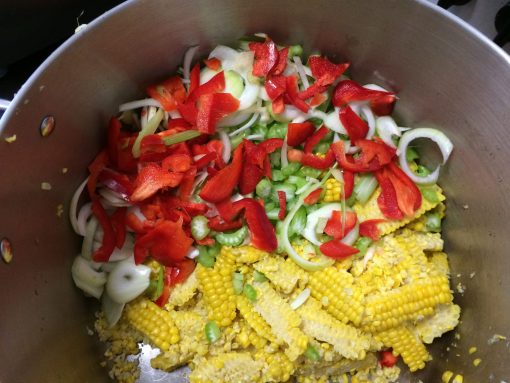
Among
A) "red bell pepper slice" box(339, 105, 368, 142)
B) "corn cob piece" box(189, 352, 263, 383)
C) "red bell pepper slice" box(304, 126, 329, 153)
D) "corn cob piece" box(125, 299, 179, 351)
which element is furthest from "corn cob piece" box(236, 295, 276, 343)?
"red bell pepper slice" box(339, 105, 368, 142)

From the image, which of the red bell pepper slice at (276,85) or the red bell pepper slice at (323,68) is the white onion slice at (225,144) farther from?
the red bell pepper slice at (323,68)

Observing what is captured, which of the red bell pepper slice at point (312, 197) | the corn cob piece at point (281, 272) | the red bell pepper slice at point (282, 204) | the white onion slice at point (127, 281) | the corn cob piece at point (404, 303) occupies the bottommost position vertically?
the white onion slice at point (127, 281)

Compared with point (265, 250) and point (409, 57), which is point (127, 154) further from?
point (409, 57)

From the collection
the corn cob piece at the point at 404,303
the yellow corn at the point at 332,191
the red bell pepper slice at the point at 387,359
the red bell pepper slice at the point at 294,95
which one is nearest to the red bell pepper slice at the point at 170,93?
the red bell pepper slice at the point at 294,95

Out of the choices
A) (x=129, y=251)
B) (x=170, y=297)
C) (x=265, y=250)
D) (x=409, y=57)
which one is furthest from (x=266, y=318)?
(x=409, y=57)

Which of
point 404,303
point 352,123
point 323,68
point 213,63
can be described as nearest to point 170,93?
point 213,63

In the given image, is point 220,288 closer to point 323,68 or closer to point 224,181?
point 224,181

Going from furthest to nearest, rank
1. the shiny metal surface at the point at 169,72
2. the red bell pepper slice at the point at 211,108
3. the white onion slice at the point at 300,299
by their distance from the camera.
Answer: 1. the white onion slice at the point at 300,299
2. the red bell pepper slice at the point at 211,108
3. the shiny metal surface at the point at 169,72

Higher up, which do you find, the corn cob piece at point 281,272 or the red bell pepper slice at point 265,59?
the red bell pepper slice at point 265,59
